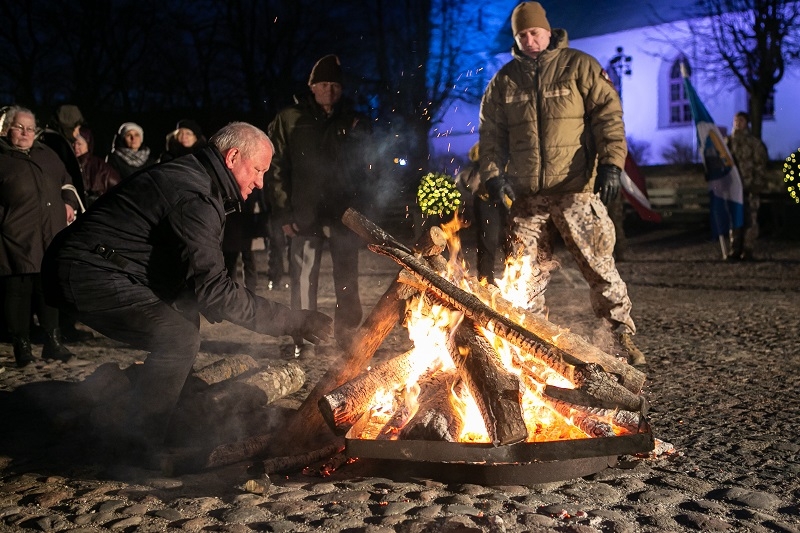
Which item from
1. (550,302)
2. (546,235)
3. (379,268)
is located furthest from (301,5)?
(546,235)

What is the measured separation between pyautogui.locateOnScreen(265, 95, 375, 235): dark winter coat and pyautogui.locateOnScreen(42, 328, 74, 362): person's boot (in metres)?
2.11

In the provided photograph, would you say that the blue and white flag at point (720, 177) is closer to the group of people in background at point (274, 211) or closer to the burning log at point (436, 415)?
the group of people in background at point (274, 211)

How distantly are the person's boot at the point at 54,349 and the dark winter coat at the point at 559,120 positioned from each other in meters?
3.75

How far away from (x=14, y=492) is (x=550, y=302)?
6.85 meters

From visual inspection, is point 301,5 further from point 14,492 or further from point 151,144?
point 14,492

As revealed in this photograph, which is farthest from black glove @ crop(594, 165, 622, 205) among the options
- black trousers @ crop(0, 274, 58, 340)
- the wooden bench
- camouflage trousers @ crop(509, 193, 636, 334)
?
the wooden bench

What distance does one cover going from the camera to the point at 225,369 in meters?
5.79

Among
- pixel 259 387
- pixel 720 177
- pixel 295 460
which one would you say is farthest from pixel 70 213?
pixel 720 177

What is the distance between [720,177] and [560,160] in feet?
29.0

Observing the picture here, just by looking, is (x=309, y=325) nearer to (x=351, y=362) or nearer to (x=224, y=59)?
(x=351, y=362)

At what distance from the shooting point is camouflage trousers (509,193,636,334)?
6234mm

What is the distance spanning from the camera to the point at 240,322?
429 cm

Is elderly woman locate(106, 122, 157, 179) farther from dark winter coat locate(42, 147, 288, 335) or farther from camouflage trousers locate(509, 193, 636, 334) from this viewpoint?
dark winter coat locate(42, 147, 288, 335)

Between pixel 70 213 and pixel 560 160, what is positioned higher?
pixel 560 160
